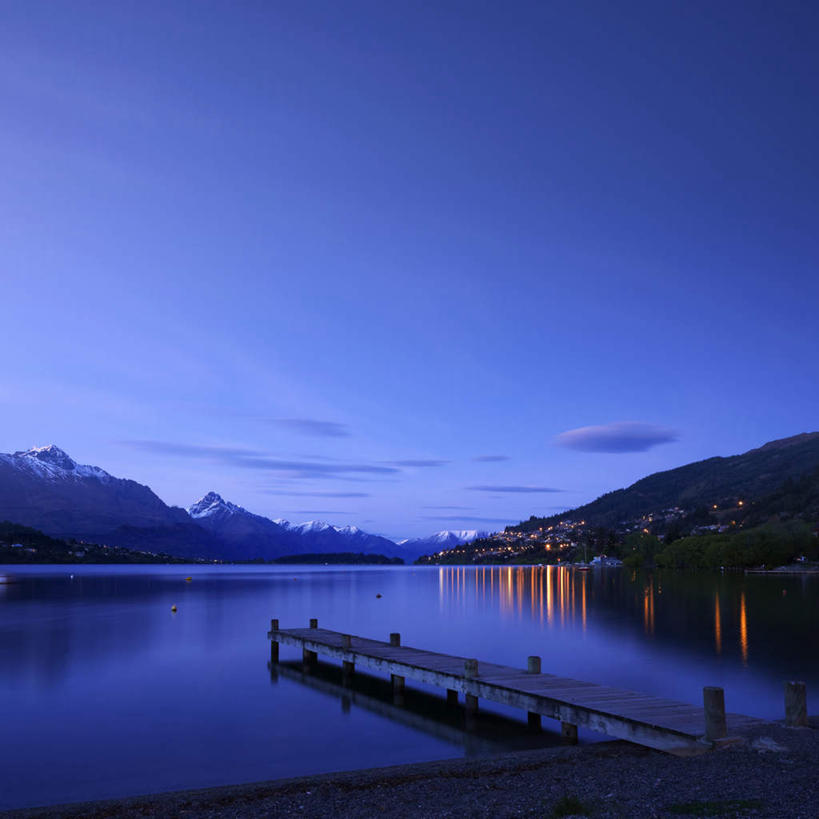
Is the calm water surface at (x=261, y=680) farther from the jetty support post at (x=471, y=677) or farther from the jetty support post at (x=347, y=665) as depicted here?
the jetty support post at (x=347, y=665)

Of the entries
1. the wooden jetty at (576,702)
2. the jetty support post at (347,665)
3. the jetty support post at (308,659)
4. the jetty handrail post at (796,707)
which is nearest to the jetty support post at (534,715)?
the wooden jetty at (576,702)

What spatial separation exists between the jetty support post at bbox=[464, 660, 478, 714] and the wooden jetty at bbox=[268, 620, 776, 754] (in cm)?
3

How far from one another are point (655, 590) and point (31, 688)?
89426 mm

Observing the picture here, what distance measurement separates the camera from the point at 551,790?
1470cm

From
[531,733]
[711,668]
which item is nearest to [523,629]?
[711,668]

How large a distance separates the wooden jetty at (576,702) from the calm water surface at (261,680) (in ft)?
4.82

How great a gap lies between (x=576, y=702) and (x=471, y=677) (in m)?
4.64

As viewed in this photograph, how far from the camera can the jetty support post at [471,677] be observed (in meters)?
24.3

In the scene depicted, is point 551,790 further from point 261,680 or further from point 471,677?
point 261,680

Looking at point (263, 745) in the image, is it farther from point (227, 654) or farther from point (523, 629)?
point (523, 629)

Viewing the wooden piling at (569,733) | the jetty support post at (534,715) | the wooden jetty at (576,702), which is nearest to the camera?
the wooden jetty at (576,702)

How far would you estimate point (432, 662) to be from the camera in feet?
92.6

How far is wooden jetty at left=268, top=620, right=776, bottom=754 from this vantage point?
1702cm

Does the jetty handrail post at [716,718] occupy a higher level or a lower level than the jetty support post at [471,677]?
higher
